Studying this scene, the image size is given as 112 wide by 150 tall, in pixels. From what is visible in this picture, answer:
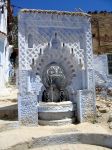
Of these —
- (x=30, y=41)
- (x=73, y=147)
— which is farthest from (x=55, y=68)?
(x=73, y=147)

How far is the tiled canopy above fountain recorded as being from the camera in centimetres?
1002

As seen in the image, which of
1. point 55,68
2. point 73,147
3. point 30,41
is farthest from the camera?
point 55,68

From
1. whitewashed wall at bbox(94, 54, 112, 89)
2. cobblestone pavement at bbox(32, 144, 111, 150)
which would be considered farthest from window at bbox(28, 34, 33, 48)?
whitewashed wall at bbox(94, 54, 112, 89)

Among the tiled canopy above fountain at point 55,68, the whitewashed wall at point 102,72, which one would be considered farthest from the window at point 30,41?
the whitewashed wall at point 102,72

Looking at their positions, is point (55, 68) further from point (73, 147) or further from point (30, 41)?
point (73, 147)

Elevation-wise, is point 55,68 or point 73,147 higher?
point 55,68

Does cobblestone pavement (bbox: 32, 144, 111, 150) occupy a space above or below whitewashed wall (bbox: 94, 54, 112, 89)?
below

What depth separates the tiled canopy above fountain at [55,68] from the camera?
1002 centimetres

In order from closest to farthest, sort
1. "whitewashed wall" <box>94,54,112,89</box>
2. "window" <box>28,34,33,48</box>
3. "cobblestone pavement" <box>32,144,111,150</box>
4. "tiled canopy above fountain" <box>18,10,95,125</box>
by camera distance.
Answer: "cobblestone pavement" <box>32,144,111,150</box>, "tiled canopy above fountain" <box>18,10,95,125</box>, "window" <box>28,34,33,48</box>, "whitewashed wall" <box>94,54,112,89</box>

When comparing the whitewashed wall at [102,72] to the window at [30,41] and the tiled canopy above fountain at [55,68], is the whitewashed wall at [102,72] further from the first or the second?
the window at [30,41]

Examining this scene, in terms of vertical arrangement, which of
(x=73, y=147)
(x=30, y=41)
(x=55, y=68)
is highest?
(x=30, y=41)

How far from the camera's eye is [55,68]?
10953 millimetres

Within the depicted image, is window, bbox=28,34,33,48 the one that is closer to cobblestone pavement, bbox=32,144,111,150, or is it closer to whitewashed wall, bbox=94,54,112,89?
cobblestone pavement, bbox=32,144,111,150

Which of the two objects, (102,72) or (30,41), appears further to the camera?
(102,72)
